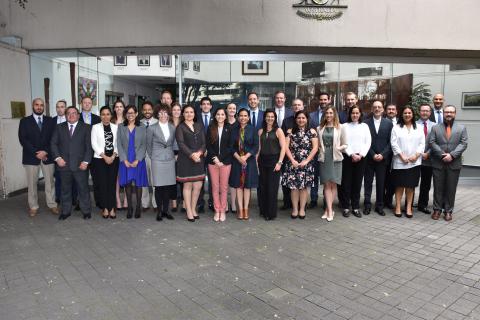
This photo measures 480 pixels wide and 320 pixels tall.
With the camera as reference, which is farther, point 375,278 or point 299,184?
point 299,184

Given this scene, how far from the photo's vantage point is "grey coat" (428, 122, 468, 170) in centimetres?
579

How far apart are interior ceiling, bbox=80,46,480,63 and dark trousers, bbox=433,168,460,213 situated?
3.09 metres

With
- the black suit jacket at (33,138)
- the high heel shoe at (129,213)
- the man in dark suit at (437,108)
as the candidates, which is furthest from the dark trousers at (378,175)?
the black suit jacket at (33,138)

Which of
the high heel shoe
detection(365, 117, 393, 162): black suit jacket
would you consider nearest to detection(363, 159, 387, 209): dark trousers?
detection(365, 117, 393, 162): black suit jacket

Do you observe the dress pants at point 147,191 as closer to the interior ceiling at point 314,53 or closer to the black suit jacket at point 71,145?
the black suit jacket at point 71,145

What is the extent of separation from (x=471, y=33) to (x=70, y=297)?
28.0 feet

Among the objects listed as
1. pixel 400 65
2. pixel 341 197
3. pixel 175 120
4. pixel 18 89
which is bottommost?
pixel 341 197

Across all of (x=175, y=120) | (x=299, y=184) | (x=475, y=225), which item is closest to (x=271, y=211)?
(x=299, y=184)

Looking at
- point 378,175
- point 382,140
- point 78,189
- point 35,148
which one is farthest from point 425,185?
point 35,148

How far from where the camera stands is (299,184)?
582 centimetres

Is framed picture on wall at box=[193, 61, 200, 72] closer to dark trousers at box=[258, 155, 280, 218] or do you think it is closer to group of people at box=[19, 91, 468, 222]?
group of people at box=[19, 91, 468, 222]

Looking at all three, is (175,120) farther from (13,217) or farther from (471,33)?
(471,33)

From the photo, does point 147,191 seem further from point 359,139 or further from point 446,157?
point 446,157

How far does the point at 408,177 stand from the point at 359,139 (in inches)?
40.1
